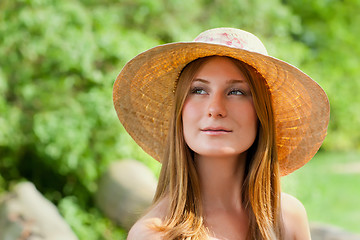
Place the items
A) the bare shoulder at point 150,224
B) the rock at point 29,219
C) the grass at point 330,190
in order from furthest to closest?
the grass at point 330,190 → the rock at point 29,219 → the bare shoulder at point 150,224

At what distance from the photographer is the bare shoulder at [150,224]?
5.94 ft

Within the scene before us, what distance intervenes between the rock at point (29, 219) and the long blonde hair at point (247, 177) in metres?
2.78

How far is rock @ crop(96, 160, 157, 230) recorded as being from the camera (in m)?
5.63

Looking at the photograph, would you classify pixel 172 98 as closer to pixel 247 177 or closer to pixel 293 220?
pixel 247 177

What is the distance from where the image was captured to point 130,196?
566cm

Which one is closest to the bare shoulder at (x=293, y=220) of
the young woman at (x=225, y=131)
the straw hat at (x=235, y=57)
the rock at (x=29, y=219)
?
the young woman at (x=225, y=131)

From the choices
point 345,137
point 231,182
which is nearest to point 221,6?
point 231,182

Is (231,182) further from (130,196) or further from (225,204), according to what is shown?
(130,196)

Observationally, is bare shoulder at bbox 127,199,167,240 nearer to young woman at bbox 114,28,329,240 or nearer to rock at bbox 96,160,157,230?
young woman at bbox 114,28,329,240

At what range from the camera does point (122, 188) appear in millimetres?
5738

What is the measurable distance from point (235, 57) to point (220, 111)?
19cm

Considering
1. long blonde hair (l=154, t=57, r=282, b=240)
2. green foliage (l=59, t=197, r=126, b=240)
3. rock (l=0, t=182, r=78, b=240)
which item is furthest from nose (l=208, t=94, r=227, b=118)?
green foliage (l=59, t=197, r=126, b=240)

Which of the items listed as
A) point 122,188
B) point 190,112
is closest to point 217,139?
point 190,112

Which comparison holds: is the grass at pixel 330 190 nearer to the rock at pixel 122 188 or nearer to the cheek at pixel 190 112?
the rock at pixel 122 188
